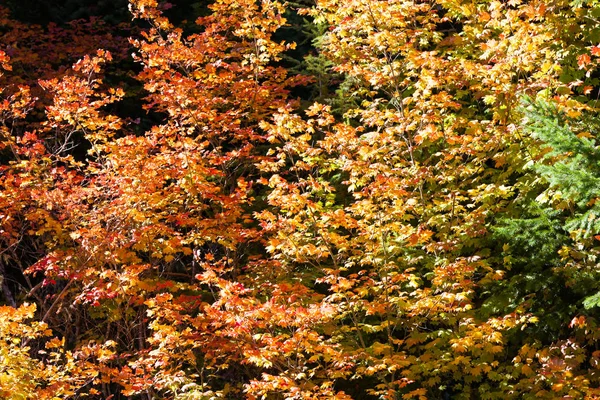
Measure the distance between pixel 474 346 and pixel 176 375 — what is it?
2.57 m

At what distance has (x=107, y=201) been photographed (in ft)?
24.3

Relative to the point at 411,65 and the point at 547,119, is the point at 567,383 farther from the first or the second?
the point at 411,65

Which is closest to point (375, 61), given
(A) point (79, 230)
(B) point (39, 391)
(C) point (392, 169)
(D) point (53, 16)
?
(C) point (392, 169)

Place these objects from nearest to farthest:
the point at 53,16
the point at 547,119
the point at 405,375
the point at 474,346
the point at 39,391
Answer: the point at 547,119 < the point at 39,391 < the point at 474,346 < the point at 405,375 < the point at 53,16

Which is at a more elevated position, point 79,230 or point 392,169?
point 392,169

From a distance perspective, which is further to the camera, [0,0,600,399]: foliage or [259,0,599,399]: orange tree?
[259,0,599,399]: orange tree

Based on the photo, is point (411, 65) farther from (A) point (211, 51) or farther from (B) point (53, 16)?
(B) point (53, 16)

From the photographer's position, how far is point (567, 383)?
5828 mm

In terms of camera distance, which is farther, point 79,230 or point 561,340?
point 79,230

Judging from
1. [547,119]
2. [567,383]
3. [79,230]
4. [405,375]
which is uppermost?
[547,119]

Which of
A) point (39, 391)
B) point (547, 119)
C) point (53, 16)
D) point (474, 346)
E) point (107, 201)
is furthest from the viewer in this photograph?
point (53, 16)

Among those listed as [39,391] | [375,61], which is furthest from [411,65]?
[39,391]

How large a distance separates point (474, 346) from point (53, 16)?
905cm

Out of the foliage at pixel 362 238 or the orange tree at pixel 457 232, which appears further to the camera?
the orange tree at pixel 457 232
